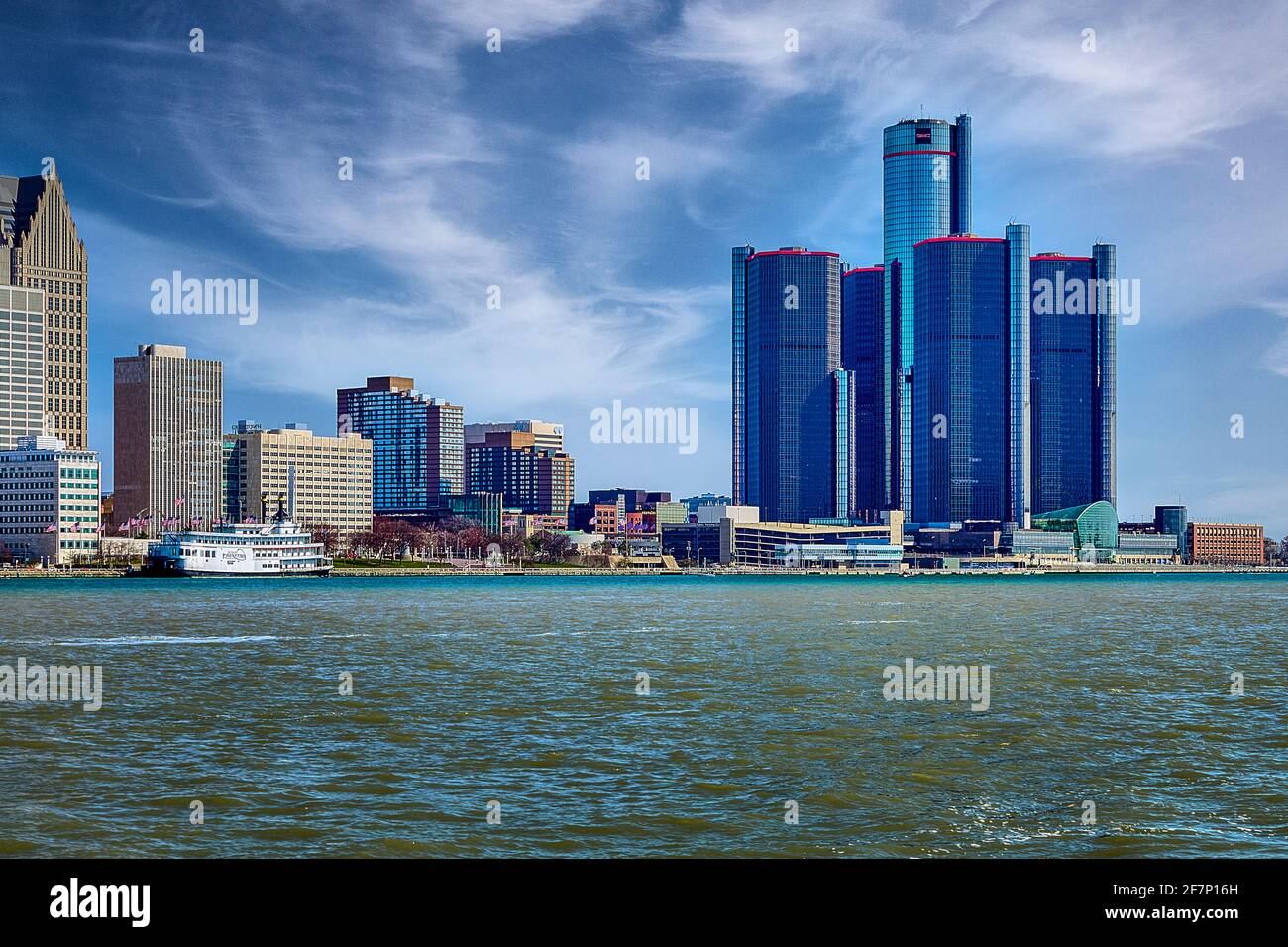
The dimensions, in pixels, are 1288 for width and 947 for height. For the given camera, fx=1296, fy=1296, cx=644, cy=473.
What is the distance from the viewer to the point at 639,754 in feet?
97.0

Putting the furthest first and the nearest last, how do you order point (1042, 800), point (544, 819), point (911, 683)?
Result: 1. point (911, 683)
2. point (1042, 800)
3. point (544, 819)

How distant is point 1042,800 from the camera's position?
78.7 ft

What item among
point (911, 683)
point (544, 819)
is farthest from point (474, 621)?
point (544, 819)

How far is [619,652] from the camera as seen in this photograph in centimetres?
6141

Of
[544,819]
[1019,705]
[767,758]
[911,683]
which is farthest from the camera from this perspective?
[911,683]

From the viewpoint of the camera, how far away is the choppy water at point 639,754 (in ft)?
69.9

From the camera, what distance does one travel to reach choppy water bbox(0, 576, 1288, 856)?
→ 21312mm
